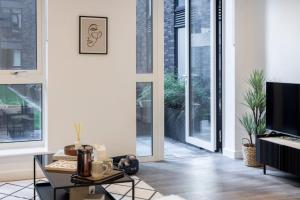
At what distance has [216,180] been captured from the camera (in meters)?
4.80

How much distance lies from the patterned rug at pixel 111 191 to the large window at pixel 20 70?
25.8 inches

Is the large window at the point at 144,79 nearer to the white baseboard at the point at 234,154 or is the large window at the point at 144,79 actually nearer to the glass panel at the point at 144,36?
the glass panel at the point at 144,36

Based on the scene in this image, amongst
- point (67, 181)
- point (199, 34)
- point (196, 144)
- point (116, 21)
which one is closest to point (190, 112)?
point (196, 144)

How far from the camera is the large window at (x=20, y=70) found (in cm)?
491

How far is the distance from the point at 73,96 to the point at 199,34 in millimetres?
2387

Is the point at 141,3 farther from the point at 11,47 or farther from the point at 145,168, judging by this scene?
the point at 145,168

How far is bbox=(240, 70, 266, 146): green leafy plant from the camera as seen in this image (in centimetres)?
540

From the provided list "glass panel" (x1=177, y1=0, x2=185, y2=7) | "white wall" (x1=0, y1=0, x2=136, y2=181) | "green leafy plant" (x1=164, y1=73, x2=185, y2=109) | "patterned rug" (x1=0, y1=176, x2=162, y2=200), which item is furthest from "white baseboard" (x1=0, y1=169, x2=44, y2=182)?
"glass panel" (x1=177, y1=0, x2=185, y2=7)

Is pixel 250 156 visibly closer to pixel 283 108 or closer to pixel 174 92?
pixel 283 108

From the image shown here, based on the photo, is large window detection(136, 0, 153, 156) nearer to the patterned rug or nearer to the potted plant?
the patterned rug

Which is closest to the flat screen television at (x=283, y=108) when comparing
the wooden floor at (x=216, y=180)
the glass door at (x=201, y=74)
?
the wooden floor at (x=216, y=180)

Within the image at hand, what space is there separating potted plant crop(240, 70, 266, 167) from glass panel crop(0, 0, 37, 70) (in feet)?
8.61

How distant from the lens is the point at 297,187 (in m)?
4.54

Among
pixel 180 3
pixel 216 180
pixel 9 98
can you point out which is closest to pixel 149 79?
pixel 216 180
